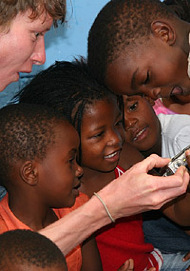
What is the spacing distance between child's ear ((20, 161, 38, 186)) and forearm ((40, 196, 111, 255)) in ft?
0.48

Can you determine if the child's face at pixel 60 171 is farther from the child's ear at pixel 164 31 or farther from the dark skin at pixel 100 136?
the child's ear at pixel 164 31

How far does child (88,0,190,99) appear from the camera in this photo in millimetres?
1523

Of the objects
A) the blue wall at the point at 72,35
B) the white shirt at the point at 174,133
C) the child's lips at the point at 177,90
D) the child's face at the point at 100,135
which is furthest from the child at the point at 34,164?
the blue wall at the point at 72,35

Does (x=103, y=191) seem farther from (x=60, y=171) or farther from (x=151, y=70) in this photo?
(x=151, y=70)

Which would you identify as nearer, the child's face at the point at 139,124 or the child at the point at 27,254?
the child at the point at 27,254

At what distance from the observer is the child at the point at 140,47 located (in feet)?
5.00

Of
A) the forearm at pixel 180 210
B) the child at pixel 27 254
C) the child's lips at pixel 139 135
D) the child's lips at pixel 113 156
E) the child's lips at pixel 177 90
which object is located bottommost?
the forearm at pixel 180 210

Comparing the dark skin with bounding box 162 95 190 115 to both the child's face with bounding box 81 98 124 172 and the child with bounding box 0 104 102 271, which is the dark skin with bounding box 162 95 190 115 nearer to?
the child's face with bounding box 81 98 124 172

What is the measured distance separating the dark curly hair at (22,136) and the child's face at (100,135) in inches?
6.5

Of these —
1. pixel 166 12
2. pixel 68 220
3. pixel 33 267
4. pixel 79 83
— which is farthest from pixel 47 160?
pixel 166 12

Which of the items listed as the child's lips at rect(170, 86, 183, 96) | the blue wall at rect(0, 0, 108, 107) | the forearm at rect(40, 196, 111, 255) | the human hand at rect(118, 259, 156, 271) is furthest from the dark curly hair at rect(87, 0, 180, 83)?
the blue wall at rect(0, 0, 108, 107)

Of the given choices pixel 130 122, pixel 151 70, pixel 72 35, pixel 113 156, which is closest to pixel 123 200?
pixel 113 156

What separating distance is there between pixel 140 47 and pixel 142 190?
0.44m

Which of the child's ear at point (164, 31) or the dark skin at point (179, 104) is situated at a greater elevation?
the child's ear at point (164, 31)
